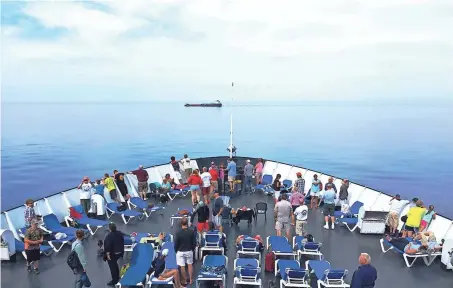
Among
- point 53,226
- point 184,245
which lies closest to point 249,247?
point 184,245

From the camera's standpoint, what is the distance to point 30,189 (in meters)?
28.4

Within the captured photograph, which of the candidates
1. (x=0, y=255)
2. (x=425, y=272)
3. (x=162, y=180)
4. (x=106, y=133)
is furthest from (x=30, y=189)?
(x=106, y=133)

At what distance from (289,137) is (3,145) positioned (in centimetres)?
4070

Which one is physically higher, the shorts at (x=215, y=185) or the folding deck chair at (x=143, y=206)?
the shorts at (x=215, y=185)

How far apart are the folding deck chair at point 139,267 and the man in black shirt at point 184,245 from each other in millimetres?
627

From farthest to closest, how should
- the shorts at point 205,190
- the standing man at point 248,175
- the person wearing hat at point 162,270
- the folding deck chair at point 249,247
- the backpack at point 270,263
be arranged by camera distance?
the standing man at point 248,175, the shorts at point 205,190, the folding deck chair at point 249,247, the backpack at point 270,263, the person wearing hat at point 162,270

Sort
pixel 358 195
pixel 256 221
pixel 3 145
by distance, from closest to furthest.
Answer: pixel 256 221 → pixel 358 195 → pixel 3 145

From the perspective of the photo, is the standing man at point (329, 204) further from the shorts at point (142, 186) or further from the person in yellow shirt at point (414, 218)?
the shorts at point (142, 186)

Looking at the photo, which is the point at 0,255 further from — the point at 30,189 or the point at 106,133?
the point at 106,133

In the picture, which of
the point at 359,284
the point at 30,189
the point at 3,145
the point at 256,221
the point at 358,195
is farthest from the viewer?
the point at 3,145

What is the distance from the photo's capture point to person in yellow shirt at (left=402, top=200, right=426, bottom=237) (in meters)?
9.69

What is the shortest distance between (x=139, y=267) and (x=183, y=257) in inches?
34.7

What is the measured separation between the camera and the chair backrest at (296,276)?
7.05m

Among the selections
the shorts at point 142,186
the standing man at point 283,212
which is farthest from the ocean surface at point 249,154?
the standing man at point 283,212
